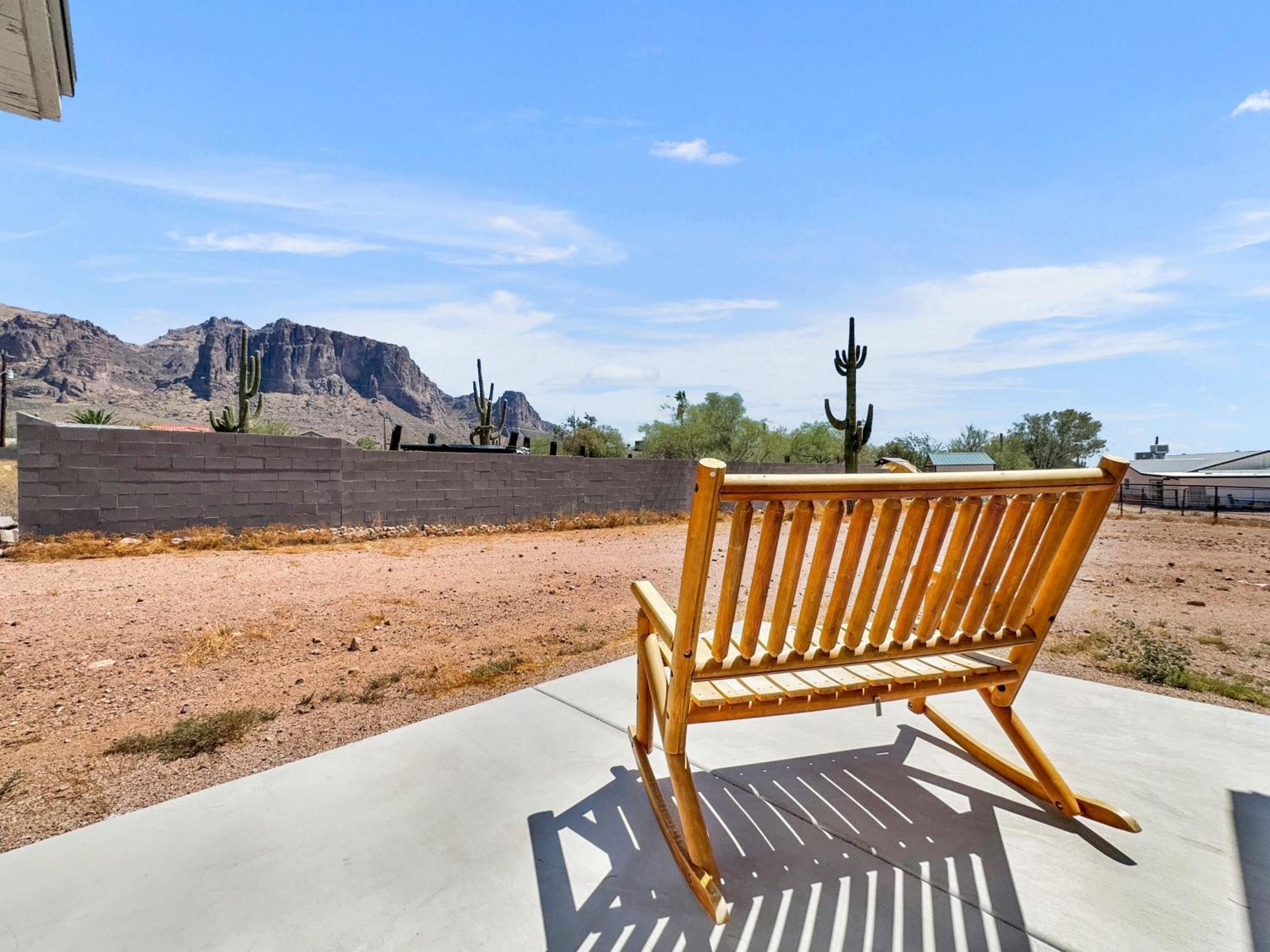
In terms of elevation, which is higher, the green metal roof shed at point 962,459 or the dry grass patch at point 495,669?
the green metal roof shed at point 962,459

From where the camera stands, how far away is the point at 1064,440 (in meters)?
44.1

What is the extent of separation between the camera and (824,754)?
2.00 m

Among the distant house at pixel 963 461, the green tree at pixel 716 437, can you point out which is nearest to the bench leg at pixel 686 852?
the green tree at pixel 716 437

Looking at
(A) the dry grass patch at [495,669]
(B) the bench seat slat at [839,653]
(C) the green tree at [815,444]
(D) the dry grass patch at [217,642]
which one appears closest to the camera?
(B) the bench seat slat at [839,653]

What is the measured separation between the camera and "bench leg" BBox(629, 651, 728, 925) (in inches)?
50.5

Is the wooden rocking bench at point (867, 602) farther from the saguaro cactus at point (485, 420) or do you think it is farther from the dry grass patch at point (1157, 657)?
the saguaro cactus at point (485, 420)

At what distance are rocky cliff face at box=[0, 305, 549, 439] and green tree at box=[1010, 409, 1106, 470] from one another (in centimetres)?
5511

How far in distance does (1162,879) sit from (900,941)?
28.0 inches

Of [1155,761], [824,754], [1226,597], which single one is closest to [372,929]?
[824,754]

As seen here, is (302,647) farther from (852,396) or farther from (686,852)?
(852,396)

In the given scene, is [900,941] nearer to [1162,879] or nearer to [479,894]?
[1162,879]

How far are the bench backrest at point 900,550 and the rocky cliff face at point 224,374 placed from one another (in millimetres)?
62404

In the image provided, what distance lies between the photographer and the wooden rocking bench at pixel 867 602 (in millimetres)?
1284

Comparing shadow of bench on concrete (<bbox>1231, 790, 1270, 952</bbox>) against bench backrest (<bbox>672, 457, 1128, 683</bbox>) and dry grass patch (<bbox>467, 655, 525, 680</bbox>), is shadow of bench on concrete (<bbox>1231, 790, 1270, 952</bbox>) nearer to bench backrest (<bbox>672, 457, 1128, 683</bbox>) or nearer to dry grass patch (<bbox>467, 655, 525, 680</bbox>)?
bench backrest (<bbox>672, 457, 1128, 683</bbox>)
